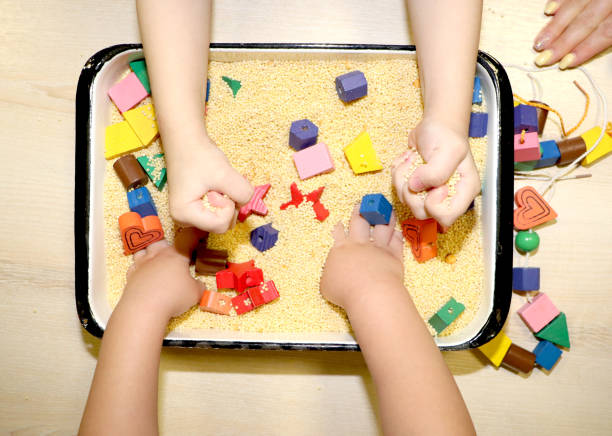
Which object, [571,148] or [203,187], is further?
[571,148]

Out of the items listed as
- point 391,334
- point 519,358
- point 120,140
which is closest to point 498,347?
point 519,358

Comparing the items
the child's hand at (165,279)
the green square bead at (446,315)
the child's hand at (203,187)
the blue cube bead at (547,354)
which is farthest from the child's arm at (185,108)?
the blue cube bead at (547,354)

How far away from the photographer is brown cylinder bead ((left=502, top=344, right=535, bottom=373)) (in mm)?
817

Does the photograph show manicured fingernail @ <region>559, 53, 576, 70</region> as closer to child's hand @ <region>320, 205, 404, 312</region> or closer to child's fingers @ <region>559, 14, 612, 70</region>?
child's fingers @ <region>559, 14, 612, 70</region>

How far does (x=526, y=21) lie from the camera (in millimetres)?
889

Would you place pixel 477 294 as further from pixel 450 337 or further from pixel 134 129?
pixel 134 129

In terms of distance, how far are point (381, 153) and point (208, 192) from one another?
0.31m

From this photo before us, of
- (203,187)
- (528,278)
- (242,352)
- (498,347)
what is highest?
(203,187)

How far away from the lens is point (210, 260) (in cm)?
78

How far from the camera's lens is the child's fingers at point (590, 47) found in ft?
2.81

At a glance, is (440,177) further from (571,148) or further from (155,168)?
(155,168)

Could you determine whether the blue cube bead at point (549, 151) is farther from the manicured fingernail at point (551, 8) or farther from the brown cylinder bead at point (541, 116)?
the manicured fingernail at point (551, 8)

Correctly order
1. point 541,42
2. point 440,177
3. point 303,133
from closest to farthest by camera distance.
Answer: point 440,177 < point 303,133 < point 541,42

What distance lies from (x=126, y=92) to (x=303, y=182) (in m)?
0.34
